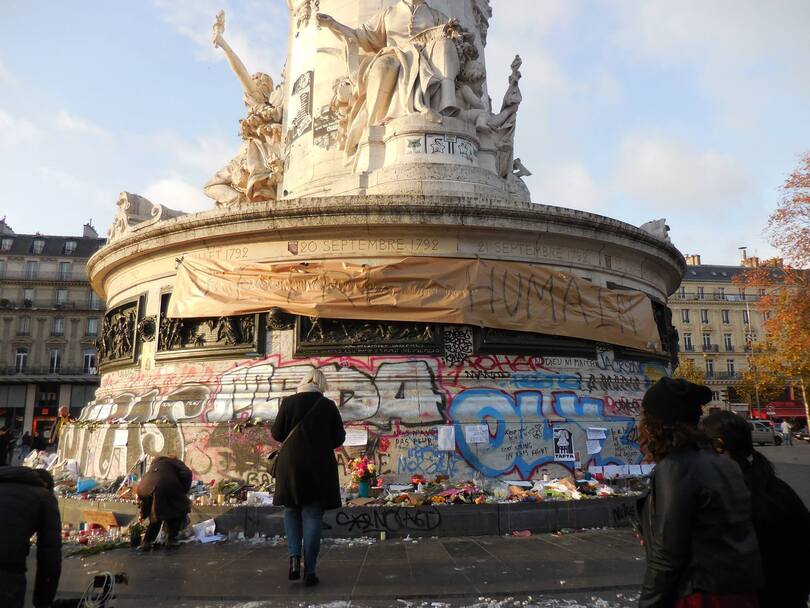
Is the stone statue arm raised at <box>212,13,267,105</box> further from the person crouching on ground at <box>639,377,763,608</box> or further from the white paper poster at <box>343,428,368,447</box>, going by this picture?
the person crouching on ground at <box>639,377,763,608</box>

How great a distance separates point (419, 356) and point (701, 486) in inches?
293

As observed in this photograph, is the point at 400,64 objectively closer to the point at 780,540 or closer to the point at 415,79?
the point at 415,79

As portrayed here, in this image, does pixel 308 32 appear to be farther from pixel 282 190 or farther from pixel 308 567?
pixel 308 567

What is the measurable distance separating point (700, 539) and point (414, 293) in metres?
7.62

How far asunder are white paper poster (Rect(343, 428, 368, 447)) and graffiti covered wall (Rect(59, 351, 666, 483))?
0.02 metres

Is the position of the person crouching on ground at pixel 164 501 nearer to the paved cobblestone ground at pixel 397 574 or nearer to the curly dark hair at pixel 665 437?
the paved cobblestone ground at pixel 397 574

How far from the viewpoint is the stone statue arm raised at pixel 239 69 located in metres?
19.6

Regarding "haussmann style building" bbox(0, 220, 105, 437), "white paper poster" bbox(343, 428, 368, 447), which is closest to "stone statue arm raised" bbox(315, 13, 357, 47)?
"white paper poster" bbox(343, 428, 368, 447)

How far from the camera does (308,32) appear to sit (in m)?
16.4

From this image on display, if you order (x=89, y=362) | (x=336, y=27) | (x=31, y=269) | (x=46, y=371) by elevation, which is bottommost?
(x=46, y=371)

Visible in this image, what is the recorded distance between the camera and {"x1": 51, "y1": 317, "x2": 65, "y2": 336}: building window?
57375 millimetres

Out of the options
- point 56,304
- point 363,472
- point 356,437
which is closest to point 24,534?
point 363,472

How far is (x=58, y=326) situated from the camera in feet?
189

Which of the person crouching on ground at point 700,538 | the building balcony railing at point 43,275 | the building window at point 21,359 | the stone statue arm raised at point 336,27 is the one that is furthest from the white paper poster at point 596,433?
the building window at point 21,359
